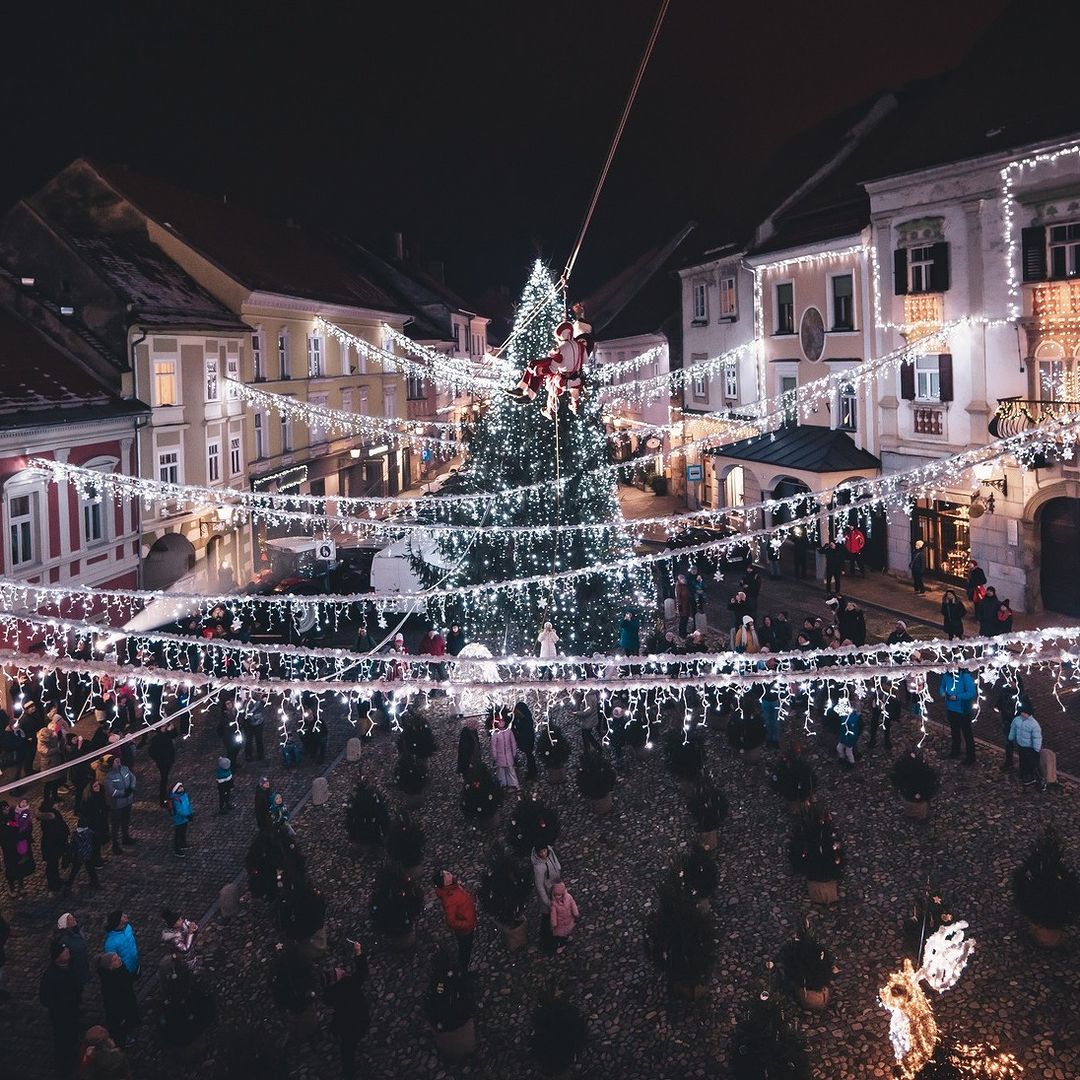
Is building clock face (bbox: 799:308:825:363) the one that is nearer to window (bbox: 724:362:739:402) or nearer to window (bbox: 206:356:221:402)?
window (bbox: 724:362:739:402)

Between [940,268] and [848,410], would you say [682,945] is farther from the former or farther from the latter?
[848,410]

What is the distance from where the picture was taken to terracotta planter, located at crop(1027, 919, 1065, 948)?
10811 millimetres

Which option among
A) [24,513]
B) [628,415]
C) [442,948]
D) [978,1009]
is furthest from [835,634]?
[628,415]

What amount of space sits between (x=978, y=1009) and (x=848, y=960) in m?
1.45

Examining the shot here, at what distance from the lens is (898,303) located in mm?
27109

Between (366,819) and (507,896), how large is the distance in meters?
3.42

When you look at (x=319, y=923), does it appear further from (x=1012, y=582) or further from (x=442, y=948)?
(x=1012, y=582)

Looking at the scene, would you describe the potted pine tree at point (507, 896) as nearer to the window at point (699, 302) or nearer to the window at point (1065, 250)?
the window at point (1065, 250)

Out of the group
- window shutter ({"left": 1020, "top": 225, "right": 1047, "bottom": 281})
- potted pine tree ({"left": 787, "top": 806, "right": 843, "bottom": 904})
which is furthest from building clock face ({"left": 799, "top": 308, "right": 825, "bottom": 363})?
potted pine tree ({"left": 787, "top": 806, "right": 843, "bottom": 904})

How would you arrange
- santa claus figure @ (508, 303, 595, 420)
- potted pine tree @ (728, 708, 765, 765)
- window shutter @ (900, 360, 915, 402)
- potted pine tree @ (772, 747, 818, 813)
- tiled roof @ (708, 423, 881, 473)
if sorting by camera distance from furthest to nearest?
1. tiled roof @ (708, 423, 881, 473)
2. window shutter @ (900, 360, 915, 402)
3. potted pine tree @ (728, 708, 765, 765)
4. potted pine tree @ (772, 747, 818, 813)
5. santa claus figure @ (508, 303, 595, 420)

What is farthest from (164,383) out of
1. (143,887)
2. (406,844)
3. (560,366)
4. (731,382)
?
(731,382)

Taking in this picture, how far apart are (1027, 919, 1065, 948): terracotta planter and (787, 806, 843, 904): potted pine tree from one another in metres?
2.24

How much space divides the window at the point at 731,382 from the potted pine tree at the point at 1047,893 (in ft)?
94.2

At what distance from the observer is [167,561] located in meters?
29.0
